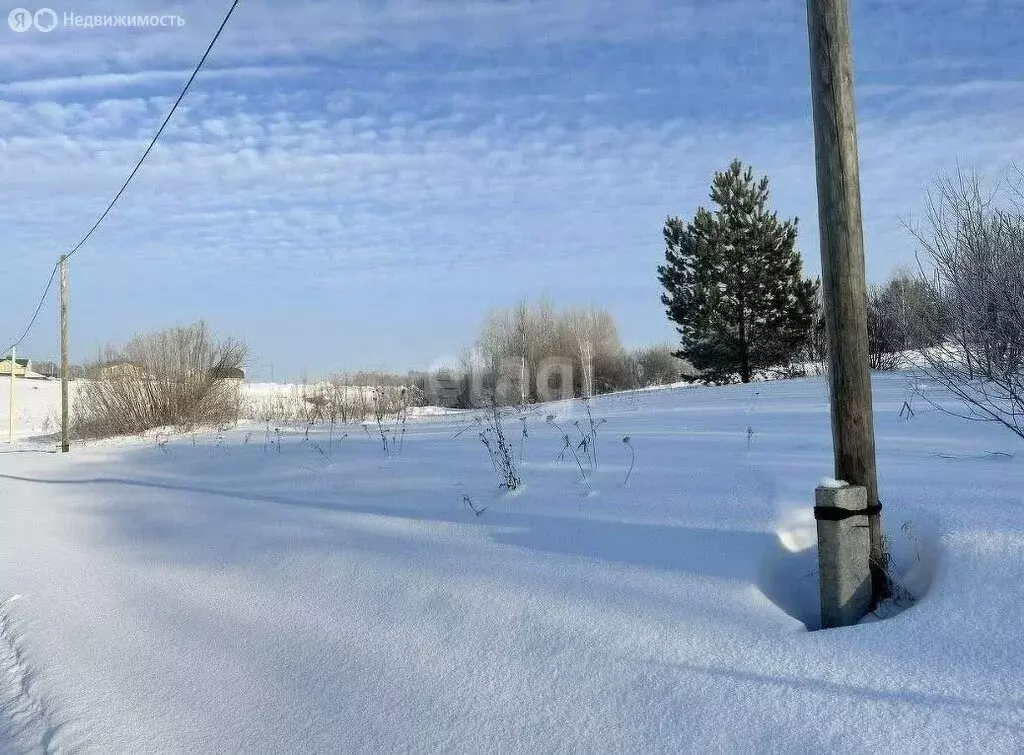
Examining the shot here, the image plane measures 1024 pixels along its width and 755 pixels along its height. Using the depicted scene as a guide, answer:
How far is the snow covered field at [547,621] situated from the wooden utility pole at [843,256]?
0.47 metres

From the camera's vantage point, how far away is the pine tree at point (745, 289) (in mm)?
27781

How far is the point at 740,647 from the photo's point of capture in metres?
2.50

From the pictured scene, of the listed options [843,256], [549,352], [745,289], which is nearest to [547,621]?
[843,256]

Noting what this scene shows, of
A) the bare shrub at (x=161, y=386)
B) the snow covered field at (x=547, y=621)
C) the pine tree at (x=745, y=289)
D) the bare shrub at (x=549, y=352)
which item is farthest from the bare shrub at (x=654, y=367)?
the snow covered field at (x=547, y=621)

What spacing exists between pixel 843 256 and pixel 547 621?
1817 mm

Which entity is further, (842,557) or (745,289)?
(745,289)

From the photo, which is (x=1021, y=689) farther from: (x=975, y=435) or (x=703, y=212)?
(x=703, y=212)

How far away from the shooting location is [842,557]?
2656mm

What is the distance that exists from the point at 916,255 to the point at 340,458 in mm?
5723

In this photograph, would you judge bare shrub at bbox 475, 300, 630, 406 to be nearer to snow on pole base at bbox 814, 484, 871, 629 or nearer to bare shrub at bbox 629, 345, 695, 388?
bare shrub at bbox 629, 345, 695, 388

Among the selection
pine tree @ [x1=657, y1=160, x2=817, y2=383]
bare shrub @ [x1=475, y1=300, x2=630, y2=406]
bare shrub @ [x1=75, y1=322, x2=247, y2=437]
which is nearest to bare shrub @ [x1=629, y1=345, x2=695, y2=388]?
bare shrub @ [x1=475, y1=300, x2=630, y2=406]

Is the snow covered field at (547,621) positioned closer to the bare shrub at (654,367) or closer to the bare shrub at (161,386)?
the bare shrub at (161,386)

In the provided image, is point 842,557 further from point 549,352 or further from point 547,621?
point 549,352

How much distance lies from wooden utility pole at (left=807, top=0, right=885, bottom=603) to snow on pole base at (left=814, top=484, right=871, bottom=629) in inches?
4.4
